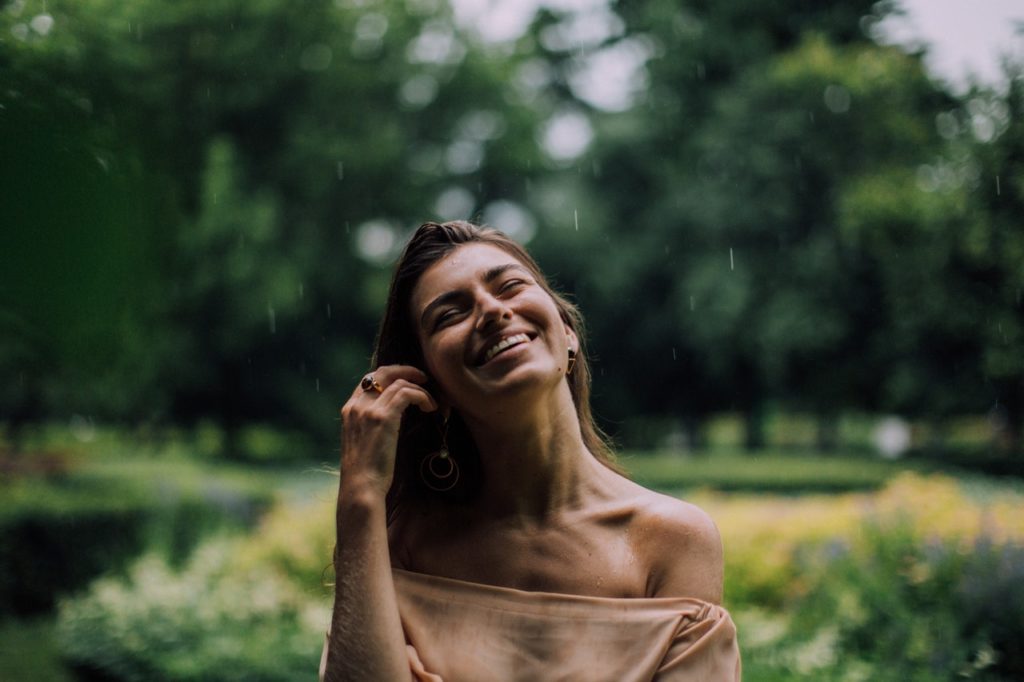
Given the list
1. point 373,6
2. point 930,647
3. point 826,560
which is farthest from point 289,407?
point 930,647

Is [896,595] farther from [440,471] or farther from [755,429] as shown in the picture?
[755,429]

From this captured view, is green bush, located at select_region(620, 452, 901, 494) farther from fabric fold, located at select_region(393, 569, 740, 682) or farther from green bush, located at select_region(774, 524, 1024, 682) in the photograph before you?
fabric fold, located at select_region(393, 569, 740, 682)

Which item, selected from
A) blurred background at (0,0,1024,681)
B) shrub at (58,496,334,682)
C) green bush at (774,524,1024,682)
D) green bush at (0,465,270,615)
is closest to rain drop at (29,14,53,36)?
blurred background at (0,0,1024,681)

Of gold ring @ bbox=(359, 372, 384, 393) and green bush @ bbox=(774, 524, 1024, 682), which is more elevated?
gold ring @ bbox=(359, 372, 384, 393)

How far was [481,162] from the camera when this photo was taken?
27.2 metres

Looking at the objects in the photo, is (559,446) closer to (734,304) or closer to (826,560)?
Result: (826,560)

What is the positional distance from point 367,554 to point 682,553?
21.3 inches

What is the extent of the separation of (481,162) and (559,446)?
25845mm

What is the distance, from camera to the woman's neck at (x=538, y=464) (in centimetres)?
184

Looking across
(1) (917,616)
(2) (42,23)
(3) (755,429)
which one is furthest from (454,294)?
(3) (755,429)

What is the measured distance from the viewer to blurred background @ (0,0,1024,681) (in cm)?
555

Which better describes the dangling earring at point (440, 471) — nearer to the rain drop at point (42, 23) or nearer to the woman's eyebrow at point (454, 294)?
the woman's eyebrow at point (454, 294)

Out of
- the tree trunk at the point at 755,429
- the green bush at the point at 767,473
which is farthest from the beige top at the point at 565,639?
the tree trunk at the point at 755,429

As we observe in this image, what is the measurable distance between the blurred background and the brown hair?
47 centimetres
